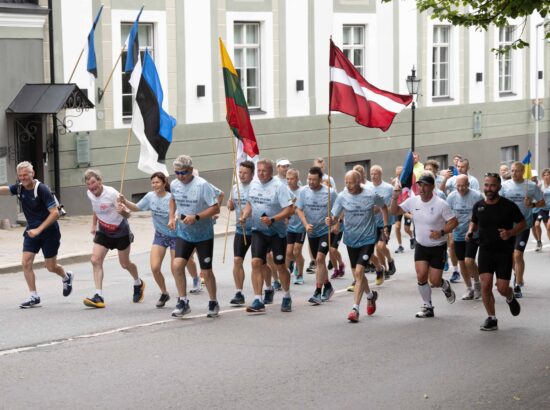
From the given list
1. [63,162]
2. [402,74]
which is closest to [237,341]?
[63,162]

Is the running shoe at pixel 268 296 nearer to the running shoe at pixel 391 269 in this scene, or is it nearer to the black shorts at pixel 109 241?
the black shorts at pixel 109 241

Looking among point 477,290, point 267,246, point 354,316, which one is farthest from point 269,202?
point 477,290

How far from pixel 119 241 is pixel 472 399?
614 cm

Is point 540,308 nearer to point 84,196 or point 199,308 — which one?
point 199,308

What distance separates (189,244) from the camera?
44.4ft

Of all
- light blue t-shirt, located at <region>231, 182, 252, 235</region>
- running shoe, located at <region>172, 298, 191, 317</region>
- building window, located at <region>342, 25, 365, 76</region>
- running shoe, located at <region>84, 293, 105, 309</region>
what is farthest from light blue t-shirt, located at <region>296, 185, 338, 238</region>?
building window, located at <region>342, 25, 365, 76</region>

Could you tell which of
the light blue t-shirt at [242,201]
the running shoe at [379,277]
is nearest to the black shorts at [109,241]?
the light blue t-shirt at [242,201]

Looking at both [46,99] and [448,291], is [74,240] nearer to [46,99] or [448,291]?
[46,99]

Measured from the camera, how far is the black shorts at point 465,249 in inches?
590

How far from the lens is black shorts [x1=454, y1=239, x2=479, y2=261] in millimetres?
14985

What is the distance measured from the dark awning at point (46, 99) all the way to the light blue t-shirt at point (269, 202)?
1038cm

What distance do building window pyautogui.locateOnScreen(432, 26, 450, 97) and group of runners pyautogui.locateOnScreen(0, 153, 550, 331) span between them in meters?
20.8

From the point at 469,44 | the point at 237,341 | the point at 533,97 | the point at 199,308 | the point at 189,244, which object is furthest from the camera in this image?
the point at 533,97

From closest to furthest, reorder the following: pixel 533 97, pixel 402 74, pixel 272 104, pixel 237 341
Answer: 1. pixel 237 341
2. pixel 272 104
3. pixel 402 74
4. pixel 533 97
